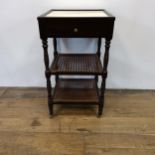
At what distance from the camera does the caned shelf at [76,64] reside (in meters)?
1.30

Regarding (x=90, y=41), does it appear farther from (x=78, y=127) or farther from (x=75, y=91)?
(x=78, y=127)

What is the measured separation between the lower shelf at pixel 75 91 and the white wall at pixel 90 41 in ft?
0.75

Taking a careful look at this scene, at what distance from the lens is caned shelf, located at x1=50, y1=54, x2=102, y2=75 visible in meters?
1.30

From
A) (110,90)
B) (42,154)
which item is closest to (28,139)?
(42,154)

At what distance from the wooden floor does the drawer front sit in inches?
24.2

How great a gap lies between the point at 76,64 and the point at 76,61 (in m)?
0.06

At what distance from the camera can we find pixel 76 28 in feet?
3.76

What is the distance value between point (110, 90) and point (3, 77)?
987 millimetres

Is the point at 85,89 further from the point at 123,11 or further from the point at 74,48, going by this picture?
the point at 123,11

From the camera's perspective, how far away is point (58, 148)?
A: 1.17m

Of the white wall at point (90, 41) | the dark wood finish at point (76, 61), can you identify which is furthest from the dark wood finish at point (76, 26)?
the white wall at point (90, 41)

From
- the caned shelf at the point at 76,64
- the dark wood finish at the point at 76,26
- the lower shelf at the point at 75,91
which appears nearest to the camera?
the dark wood finish at the point at 76,26

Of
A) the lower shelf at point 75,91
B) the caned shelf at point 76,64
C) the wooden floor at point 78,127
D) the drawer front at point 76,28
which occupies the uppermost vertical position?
the drawer front at point 76,28

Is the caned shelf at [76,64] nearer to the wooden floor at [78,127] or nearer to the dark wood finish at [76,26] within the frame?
the dark wood finish at [76,26]
